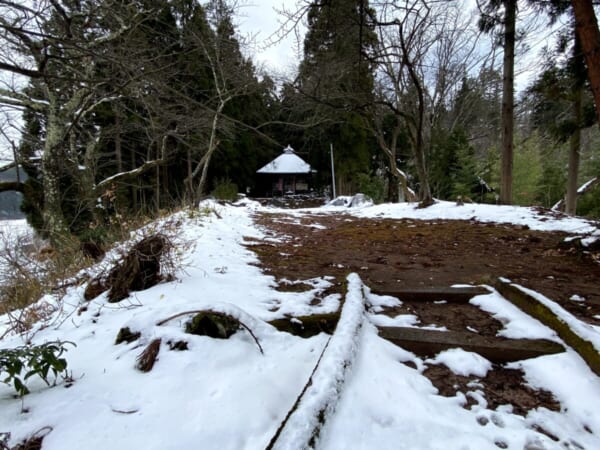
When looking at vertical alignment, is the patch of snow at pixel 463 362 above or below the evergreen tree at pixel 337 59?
below

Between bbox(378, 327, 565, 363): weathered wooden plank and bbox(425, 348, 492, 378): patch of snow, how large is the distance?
1.4 inches

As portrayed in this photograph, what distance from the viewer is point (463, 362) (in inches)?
58.4

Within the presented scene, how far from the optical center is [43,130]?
8.50 m

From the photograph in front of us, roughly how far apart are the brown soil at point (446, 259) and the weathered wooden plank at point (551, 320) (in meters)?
0.30

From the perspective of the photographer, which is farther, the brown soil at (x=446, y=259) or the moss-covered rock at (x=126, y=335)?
the brown soil at (x=446, y=259)

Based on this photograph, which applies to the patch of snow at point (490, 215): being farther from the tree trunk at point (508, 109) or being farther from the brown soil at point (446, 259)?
the tree trunk at point (508, 109)

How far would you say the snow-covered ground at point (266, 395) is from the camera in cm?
105

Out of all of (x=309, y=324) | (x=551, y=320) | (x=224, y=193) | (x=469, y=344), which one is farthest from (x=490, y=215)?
(x=224, y=193)

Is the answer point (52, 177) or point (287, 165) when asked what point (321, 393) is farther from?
point (287, 165)

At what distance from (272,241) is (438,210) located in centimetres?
470

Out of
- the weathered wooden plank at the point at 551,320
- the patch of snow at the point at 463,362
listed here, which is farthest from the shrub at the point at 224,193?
the patch of snow at the point at 463,362

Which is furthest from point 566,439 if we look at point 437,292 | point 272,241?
point 272,241

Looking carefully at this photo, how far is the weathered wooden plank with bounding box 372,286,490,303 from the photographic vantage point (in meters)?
2.27

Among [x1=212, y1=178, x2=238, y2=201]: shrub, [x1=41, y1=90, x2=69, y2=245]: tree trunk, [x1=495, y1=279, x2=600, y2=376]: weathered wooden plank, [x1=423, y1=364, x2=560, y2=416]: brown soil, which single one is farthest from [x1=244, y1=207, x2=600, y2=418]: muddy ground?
[x1=212, y1=178, x2=238, y2=201]: shrub
